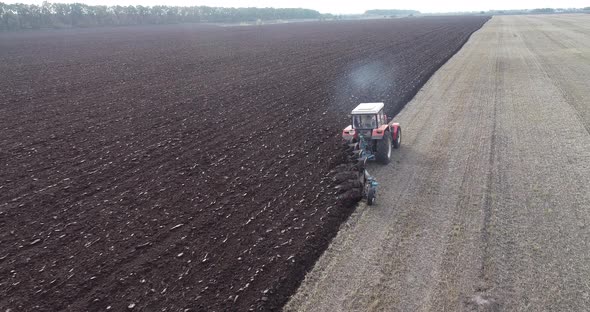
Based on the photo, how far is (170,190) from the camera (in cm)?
1141

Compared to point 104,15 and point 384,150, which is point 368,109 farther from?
point 104,15

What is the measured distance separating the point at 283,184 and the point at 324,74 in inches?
679

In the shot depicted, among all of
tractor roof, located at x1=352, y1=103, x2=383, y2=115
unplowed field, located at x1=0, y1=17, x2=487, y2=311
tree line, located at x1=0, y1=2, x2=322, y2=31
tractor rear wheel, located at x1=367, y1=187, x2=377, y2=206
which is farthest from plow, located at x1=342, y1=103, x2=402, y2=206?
tree line, located at x1=0, y1=2, x2=322, y2=31

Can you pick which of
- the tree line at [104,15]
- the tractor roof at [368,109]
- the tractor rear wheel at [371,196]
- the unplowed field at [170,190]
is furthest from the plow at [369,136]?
the tree line at [104,15]

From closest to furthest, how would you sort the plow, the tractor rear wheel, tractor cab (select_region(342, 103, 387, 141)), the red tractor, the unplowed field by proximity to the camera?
the unplowed field, the tractor rear wheel, the plow, the red tractor, tractor cab (select_region(342, 103, 387, 141))

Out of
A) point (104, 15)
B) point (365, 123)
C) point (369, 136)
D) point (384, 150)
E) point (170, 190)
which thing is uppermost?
point (104, 15)

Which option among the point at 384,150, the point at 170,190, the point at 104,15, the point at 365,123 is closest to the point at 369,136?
the point at 365,123

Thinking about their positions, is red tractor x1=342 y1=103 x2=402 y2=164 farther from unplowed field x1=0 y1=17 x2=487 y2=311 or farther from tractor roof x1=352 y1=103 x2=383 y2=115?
unplowed field x1=0 y1=17 x2=487 y2=311

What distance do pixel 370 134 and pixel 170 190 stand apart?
5589mm

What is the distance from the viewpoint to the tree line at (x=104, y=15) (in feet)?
336

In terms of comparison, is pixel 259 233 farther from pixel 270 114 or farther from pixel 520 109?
pixel 520 109

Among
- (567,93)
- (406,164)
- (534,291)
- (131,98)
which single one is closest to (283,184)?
(406,164)

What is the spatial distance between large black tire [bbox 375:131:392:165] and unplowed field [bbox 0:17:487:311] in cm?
117

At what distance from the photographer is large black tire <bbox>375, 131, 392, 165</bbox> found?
12.8 m
